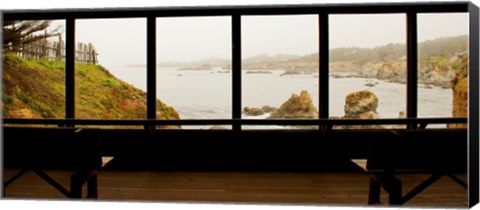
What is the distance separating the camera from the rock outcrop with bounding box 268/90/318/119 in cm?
335

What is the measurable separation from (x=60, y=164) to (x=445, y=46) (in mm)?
2296

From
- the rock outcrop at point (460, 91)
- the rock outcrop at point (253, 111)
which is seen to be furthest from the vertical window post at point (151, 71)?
the rock outcrop at point (460, 91)

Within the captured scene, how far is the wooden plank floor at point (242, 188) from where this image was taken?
93.1 inches

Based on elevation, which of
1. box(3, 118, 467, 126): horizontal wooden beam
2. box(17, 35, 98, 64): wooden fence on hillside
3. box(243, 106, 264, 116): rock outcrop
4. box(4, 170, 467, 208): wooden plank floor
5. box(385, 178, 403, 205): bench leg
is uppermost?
box(17, 35, 98, 64): wooden fence on hillside

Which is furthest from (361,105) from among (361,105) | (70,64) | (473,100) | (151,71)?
(70,64)

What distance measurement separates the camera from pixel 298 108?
3.43 meters

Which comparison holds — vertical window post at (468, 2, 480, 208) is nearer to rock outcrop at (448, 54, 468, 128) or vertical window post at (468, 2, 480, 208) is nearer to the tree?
rock outcrop at (448, 54, 468, 128)

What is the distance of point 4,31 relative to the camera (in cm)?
283

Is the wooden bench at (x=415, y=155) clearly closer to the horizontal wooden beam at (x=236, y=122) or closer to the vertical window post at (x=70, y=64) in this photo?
the horizontal wooden beam at (x=236, y=122)

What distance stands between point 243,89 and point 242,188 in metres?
0.84

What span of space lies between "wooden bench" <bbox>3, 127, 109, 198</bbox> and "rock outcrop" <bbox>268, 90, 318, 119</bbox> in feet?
4.82

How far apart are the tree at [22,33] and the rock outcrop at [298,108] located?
1757 millimetres

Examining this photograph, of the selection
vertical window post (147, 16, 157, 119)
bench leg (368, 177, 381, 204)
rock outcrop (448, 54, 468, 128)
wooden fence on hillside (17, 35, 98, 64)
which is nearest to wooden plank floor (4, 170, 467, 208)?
bench leg (368, 177, 381, 204)

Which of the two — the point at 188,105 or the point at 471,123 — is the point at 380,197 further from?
the point at 188,105
